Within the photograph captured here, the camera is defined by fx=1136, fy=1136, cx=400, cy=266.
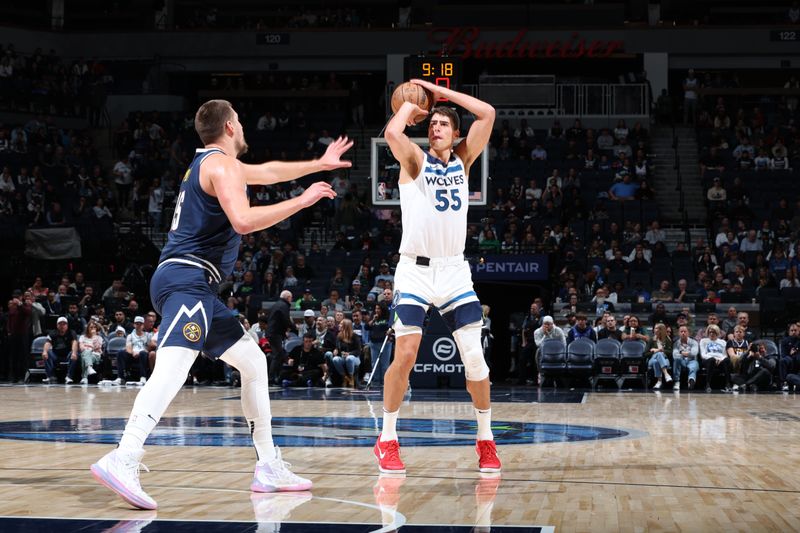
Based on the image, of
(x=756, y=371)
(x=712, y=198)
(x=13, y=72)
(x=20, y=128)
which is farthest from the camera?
(x=13, y=72)

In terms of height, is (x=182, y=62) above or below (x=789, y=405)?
above

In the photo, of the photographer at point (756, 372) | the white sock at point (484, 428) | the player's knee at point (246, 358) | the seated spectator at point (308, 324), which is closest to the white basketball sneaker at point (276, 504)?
the player's knee at point (246, 358)

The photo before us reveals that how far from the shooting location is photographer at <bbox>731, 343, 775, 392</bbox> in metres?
18.5

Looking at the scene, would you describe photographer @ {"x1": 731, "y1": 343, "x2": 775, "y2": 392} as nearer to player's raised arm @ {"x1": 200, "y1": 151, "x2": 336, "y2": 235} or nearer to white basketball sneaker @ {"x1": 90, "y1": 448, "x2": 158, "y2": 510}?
player's raised arm @ {"x1": 200, "y1": 151, "x2": 336, "y2": 235}

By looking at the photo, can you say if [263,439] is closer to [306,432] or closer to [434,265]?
[434,265]

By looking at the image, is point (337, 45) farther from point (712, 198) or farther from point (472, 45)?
point (712, 198)

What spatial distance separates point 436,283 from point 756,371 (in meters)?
12.9

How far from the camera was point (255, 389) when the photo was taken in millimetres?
6094

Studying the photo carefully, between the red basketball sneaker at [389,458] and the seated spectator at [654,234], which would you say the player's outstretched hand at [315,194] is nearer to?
the red basketball sneaker at [389,458]

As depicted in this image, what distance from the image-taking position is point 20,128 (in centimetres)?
3017

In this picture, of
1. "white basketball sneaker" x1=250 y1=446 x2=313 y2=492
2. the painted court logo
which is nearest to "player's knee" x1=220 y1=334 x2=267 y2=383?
"white basketball sneaker" x1=250 y1=446 x2=313 y2=492

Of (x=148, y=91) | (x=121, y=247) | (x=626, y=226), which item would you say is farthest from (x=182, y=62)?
(x=626, y=226)

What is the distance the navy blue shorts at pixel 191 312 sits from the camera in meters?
5.66

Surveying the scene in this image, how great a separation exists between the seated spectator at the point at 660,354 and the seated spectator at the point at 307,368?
554 cm
